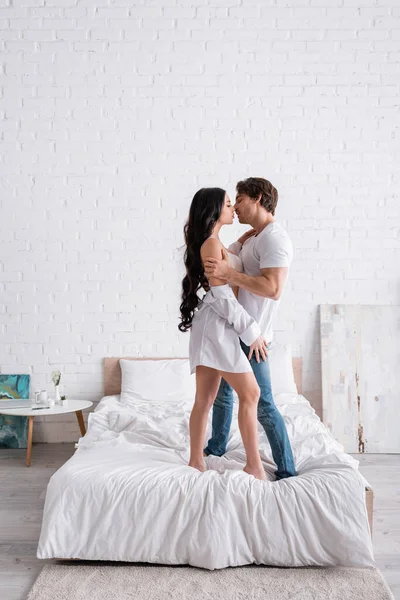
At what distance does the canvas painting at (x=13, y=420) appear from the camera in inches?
179

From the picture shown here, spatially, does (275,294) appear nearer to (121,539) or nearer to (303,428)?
(303,428)

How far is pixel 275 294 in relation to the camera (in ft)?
9.24

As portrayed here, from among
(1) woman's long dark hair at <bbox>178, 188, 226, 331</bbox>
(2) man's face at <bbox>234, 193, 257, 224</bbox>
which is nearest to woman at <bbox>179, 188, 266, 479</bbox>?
(1) woman's long dark hair at <bbox>178, 188, 226, 331</bbox>

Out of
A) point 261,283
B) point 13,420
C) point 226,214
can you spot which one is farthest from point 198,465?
point 13,420

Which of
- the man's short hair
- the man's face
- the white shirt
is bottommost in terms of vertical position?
the white shirt

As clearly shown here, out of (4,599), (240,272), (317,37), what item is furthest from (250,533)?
(317,37)

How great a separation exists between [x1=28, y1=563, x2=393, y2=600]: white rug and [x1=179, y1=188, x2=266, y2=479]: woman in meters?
0.43

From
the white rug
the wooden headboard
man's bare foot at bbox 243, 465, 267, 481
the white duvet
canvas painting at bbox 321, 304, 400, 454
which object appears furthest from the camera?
the wooden headboard

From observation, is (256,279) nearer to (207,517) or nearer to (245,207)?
(245,207)

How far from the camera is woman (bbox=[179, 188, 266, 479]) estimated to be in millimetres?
2752

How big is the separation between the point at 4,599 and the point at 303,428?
5.50 ft

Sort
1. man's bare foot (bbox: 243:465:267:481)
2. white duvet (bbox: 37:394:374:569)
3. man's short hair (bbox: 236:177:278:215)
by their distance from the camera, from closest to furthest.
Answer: white duvet (bbox: 37:394:374:569) < man's bare foot (bbox: 243:465:267:481) < man's short hair (bbox: 236:177:278:215)

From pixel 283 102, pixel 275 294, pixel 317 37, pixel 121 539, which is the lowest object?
pixel 121 539

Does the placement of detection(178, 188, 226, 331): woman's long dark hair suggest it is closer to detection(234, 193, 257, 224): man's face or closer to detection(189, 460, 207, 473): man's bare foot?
detection(234, 193, 257, 224): man's face
